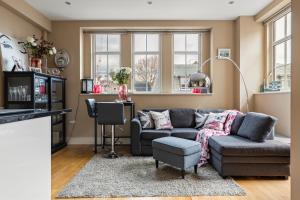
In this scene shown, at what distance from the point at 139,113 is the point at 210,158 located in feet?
5.52

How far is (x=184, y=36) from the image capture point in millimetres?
5445

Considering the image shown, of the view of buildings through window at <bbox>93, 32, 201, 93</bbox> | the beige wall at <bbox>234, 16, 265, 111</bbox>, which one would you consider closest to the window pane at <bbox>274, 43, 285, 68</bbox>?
the beige wall at <bbox>234, 16, 265, 111</bbox>

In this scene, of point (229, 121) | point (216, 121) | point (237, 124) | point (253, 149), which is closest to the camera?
point (253, 149)

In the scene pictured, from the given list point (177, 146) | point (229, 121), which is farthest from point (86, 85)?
point (229, 121)

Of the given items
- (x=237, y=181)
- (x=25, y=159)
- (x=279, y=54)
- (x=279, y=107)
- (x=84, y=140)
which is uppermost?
(x=279, y=54)

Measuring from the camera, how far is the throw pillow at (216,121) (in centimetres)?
420

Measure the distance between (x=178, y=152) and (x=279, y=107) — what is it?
2189 mm

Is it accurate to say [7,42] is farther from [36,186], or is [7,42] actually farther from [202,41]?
[202,41]

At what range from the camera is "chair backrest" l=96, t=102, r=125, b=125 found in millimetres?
4137

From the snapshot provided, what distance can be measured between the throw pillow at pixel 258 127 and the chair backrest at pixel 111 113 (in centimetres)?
207

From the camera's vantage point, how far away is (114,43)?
546 cm

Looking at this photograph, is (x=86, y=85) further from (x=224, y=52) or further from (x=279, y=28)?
(x=279, y=28)

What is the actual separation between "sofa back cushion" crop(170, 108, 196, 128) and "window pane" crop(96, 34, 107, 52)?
2.23 metres

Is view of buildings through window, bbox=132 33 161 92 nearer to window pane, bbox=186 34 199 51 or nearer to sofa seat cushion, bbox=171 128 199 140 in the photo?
window pane, bbox=186 34 199 51
